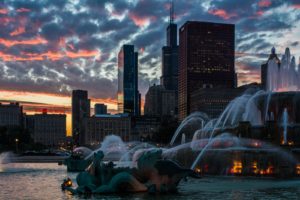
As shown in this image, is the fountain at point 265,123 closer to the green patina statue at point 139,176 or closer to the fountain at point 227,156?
the fountain at point 227,156

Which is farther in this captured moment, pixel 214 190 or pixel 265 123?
pixel 265 123

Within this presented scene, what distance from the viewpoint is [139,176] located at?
39844 mm

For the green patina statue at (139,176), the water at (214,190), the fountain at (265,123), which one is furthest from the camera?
the fountain at (265,123)

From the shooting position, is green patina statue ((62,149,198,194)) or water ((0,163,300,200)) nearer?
water ((0,163,300,200))

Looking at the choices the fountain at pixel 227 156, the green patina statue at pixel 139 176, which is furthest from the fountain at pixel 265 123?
the green patina statue at pixel 139 176

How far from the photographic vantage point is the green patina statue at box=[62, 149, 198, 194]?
38875 mm

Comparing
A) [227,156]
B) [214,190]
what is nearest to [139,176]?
[214,190]

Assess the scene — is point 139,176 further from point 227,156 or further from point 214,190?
point 227,156

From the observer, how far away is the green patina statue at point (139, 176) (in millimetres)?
38875

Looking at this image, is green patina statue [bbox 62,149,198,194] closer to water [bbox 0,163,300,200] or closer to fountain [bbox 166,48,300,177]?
water [bbox 0,163,300,200]

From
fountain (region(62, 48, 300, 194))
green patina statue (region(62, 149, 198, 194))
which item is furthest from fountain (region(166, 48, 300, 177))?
green patina statue (region(62, 149, 198, 194))

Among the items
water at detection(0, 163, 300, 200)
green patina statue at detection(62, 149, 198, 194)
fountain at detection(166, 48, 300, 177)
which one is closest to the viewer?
water at detection(0, 163, 300, 200)

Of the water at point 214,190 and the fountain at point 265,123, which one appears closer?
the water at point 214,190

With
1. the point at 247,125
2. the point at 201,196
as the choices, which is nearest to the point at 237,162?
the point at 247,125
